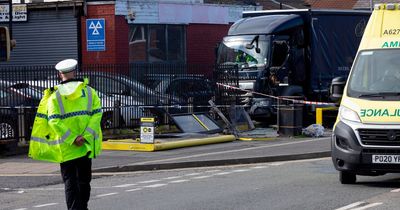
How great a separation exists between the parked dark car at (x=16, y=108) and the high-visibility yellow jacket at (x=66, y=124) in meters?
9.28

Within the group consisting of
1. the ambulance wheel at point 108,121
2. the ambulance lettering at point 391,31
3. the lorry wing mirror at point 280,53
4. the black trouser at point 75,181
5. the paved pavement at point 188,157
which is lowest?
the paved pavement at point 188,157

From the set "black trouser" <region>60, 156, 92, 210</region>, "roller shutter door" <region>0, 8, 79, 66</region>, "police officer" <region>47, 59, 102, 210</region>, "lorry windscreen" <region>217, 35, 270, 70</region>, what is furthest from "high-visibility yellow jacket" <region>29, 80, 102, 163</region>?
"roller shutter door" <region>0, 8, 79, 66</region>

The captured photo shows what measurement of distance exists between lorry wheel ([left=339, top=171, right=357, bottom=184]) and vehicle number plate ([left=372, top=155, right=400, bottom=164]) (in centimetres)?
76

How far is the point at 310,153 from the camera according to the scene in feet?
56.3

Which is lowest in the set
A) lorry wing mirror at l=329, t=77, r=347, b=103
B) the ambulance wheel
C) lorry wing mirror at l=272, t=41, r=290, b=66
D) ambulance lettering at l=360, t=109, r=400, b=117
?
the ambulance wheel

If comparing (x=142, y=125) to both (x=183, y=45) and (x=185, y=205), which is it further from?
(x=183, y=45)

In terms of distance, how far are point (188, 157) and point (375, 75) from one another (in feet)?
17.4

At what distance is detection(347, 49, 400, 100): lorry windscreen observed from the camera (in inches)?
490

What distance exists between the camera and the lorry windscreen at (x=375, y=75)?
1244 cm

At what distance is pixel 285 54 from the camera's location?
80.4 feet

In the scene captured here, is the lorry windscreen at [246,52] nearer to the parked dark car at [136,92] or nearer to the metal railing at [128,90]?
the metal railing at [128,90]

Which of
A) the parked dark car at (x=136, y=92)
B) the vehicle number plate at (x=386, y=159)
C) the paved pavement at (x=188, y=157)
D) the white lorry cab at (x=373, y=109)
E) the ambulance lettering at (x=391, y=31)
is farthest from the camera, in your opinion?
the parked dark car at (x=136, y=92)

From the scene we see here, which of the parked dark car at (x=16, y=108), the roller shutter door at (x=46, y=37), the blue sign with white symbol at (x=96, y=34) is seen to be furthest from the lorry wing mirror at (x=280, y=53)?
the roller shutter door at (x=46, y=37)

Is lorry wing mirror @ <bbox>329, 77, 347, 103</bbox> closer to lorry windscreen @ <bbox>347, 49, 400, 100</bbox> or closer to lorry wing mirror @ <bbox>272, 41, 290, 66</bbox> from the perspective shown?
lorry windscreen @ <bbox>347, 49, 400, 100</bbox>
